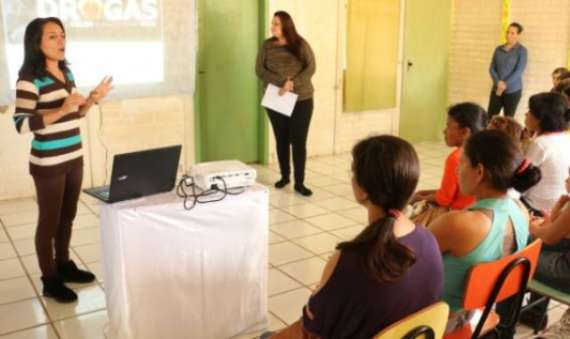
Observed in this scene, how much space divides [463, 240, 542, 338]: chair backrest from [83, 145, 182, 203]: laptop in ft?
4.02

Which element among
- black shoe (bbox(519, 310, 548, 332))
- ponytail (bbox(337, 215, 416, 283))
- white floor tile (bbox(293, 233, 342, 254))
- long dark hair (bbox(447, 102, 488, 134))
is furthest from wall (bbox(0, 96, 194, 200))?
ponytail (bbox(337, 215, 416, 283))

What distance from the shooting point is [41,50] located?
2.77m

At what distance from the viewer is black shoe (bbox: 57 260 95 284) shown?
3.18 meters

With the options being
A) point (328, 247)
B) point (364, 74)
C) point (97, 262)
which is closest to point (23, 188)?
point (97, 262)

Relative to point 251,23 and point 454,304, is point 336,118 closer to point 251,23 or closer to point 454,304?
point 251,23

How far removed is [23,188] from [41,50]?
2.39 meters

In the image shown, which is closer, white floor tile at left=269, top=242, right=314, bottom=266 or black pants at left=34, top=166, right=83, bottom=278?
black pants at left=34, top=166, right=83, bottom=278

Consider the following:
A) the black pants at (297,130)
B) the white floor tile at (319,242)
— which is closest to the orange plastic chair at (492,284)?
the white floor tile at (319,242)

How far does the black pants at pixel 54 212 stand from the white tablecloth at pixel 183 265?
A: 68 cm

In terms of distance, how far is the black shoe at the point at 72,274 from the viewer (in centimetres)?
318

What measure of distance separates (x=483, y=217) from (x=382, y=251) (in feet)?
2.21

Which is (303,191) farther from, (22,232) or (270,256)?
(22,232)

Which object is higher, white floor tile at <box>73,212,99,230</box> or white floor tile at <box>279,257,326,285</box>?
white floor tile at <box>73,212,99,230</box>

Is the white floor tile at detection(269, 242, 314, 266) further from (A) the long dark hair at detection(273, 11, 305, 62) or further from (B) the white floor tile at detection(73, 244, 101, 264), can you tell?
(A) the long dark hair at detection(273, 11, 305, 62)
